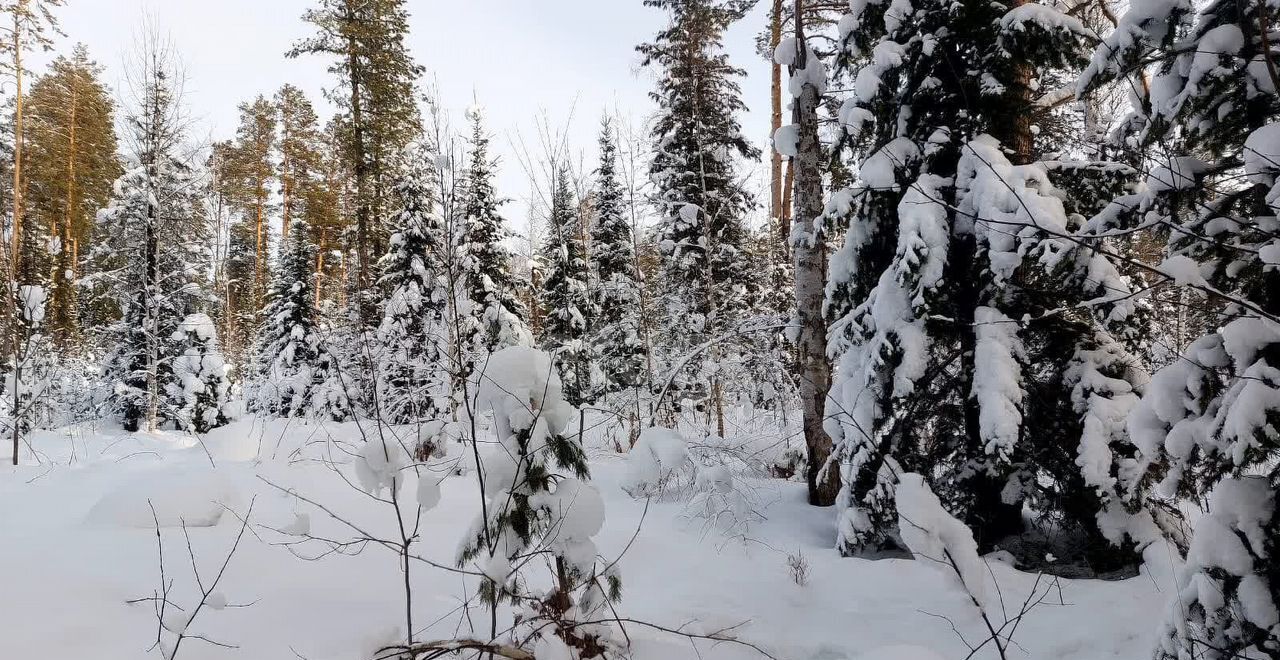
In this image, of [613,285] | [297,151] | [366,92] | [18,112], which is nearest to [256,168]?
[297,151]

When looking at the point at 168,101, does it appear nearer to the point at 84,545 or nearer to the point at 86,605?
the point at 84,545

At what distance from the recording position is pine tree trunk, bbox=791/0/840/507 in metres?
5.91

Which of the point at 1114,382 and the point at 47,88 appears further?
the point at 47,88

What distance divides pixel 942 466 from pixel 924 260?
1.78 m

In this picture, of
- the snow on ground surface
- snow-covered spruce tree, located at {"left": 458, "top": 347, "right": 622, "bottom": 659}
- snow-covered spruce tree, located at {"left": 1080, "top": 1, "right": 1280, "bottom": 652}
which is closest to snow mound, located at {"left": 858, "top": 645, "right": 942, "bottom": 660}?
the snow on ground surface

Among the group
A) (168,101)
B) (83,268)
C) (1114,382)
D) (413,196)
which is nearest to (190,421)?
(168,101)

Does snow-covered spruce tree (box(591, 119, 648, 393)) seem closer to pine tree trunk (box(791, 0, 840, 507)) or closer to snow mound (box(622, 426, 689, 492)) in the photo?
pine tree trunk (box(791, 0, 840, 507))

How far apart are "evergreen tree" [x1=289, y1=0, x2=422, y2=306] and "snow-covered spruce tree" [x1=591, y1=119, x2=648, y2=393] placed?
5.74 metres

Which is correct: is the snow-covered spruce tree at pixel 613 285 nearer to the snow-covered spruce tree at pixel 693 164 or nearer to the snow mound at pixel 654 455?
the snow-covered spruce tree at pixel 693 164

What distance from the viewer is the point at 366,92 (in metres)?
14.3

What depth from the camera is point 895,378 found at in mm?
4352

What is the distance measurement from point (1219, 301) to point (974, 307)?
204 cm

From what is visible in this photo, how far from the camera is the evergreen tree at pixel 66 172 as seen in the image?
21.8 m

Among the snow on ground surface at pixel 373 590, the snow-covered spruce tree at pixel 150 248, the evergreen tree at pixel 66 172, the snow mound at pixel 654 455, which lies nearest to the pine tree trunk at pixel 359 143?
the snow-covered spruce tree at pixel 150 248
